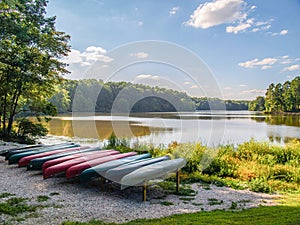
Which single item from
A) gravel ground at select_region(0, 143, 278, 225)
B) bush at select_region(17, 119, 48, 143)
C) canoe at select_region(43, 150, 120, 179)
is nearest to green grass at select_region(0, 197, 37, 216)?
gravel ground at select_region(0, 143, 278, 225)

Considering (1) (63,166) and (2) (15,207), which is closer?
(2) (15,207)

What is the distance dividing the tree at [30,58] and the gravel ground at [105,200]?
6295 millimetres

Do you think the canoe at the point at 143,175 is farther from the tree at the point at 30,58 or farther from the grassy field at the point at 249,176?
the tree at the point at 30,58

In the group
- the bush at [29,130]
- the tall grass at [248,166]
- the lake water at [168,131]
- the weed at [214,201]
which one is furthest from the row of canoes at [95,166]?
the bush at [29,130]

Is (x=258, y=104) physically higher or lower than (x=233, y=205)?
higher

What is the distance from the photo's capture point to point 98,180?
20.5 ft

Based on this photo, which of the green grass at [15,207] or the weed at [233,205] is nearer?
the green grass at [15,207]

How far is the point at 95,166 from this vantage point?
5.67 metres

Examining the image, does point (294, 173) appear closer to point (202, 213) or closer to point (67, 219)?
point (202, 213)

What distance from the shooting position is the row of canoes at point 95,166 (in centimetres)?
496

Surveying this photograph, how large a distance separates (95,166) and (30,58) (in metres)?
8.29

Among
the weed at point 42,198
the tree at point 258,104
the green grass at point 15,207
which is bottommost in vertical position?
the weed at point 42,198

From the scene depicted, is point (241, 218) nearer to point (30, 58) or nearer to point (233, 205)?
point (233, 205)

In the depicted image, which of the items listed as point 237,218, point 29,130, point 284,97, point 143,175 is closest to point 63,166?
point 143,175
